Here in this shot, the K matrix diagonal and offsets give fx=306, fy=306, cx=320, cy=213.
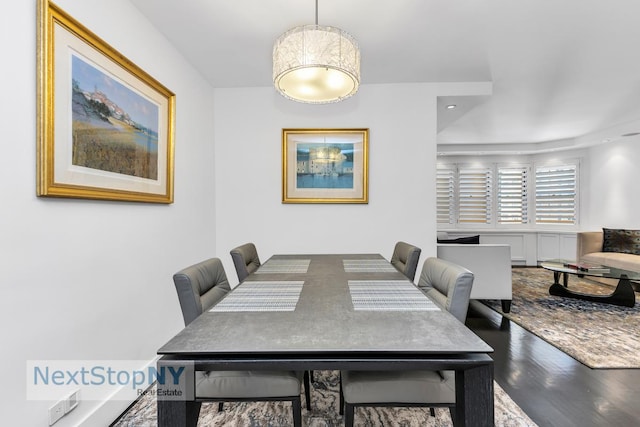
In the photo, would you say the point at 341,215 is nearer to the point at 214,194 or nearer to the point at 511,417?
the point at 214,194

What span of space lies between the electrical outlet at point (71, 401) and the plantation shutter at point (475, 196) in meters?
6.53

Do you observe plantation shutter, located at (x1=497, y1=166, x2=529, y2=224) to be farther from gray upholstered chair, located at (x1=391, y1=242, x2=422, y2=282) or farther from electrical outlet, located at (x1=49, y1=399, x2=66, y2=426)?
electrical outlet, located at (x1=49, y1=399, x2=66, y2=426)

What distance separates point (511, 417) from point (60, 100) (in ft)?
9.33

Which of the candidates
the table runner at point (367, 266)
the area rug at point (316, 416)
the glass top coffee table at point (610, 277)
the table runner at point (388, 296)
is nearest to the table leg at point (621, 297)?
the glass top coffee table at point (610, 277)

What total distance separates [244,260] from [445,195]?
552 cm

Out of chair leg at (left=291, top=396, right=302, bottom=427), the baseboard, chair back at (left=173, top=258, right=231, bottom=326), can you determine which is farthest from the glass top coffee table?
the baseboard

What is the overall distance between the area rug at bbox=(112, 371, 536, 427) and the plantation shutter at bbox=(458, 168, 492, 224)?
5117 millimetres

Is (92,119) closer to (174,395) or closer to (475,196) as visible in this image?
(174,395)

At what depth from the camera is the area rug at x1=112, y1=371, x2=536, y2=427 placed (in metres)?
1.68

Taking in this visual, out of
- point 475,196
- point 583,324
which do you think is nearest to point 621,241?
point 475,196

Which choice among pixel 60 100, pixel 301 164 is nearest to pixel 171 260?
pixel 60 100

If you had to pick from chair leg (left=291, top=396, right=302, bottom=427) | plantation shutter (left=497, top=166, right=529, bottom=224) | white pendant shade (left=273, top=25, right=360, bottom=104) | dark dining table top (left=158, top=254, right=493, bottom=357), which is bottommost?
chair leg (left=291, top=396, right=302, bottom=427)

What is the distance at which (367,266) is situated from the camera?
83.4 inches

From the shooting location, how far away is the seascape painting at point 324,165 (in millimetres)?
3262
